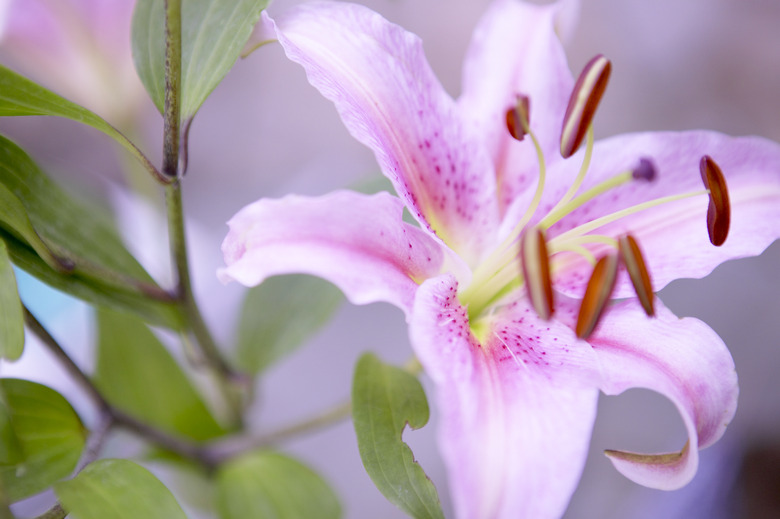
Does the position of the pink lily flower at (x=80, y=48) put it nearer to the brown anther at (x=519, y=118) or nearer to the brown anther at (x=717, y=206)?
the brown anther at (x=519, y=118)

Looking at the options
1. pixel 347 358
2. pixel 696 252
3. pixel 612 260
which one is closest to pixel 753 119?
pixel 347 358

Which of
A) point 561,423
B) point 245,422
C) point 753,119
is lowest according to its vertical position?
point 245,422

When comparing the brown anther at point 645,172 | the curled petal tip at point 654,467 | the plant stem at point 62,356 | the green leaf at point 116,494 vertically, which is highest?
the brown anther at point 645,172

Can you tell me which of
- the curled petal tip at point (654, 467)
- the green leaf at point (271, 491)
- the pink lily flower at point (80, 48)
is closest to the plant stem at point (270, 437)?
the green leaf at point (271, 491)

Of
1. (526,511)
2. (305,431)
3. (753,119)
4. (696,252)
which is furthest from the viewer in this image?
(753,119)

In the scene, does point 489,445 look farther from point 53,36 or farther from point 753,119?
point 753,119

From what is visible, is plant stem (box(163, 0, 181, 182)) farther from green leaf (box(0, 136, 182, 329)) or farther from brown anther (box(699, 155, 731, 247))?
brown anther (box(699, 155, 731, 247))
